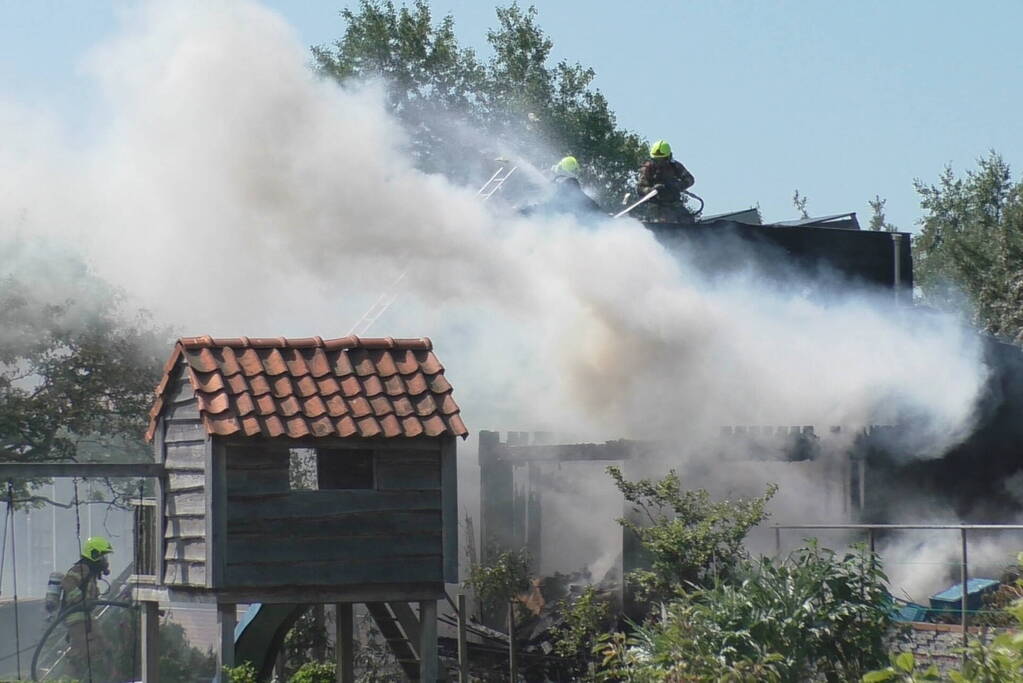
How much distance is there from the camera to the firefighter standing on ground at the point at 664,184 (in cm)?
2583

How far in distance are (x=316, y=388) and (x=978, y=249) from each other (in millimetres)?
42383

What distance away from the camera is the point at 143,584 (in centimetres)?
1517

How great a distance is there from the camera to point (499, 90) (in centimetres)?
4806

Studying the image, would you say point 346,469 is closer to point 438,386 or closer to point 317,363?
point 317,363

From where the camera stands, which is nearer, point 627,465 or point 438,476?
point 438,476

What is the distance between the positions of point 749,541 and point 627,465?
238 centimetres

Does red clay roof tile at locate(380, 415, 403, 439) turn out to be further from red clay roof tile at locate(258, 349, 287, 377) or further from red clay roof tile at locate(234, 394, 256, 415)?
red clay roof tile at locate(234, 394, 256, 415)

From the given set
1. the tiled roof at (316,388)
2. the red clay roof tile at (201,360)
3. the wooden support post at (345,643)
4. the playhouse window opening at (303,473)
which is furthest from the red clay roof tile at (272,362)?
the playhouse window opening at (303,473)

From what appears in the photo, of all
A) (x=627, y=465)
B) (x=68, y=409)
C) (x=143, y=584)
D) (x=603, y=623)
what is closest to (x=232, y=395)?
(x=143, y=584)

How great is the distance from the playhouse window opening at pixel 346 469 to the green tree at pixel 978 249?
29.4m

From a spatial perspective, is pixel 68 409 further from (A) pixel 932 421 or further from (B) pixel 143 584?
(A) pixel 932 421

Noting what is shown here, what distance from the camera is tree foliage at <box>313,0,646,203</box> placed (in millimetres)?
46456

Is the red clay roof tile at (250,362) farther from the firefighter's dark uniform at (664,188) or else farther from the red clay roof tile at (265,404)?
the firefighter's dark uniform at (664,188)

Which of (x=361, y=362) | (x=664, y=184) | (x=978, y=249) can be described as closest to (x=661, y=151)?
(x=664, y=184)
